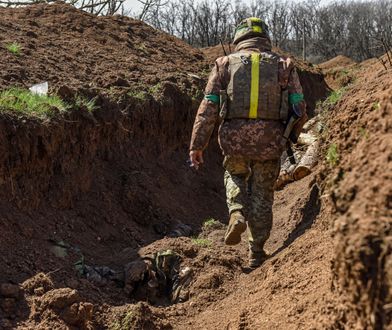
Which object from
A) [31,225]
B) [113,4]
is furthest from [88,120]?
[113,4]

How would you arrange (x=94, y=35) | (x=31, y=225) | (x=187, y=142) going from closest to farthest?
(x=31, y=225), (x=187, y=142), (x=94, y=35)

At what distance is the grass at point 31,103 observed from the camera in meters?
5.85

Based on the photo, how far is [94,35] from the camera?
11.3 m

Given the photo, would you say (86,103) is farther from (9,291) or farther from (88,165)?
(9,291)

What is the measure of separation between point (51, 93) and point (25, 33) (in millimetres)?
3289

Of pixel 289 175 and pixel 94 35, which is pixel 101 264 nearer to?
pixel 289 175

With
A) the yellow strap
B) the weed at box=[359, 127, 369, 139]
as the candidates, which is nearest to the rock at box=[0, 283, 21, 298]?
the yellow strap

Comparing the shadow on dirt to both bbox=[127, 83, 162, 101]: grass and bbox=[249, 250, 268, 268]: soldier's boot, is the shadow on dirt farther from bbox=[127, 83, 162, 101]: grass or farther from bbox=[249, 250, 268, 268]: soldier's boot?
bbox=[127, 83, 162, 101]: grass

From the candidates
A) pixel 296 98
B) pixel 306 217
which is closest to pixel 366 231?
pixel 296 98

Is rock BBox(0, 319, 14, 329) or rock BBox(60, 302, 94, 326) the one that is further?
rock BBox(60, 302, 94, 326)

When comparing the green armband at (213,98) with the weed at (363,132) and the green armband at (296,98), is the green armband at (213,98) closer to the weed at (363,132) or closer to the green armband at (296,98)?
the green armband at (296,98)

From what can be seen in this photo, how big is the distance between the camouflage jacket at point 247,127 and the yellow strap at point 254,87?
8 centimetres

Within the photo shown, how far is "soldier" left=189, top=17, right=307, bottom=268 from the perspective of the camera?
17.0 feet

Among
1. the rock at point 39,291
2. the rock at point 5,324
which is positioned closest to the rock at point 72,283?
the rock at point 39,291
